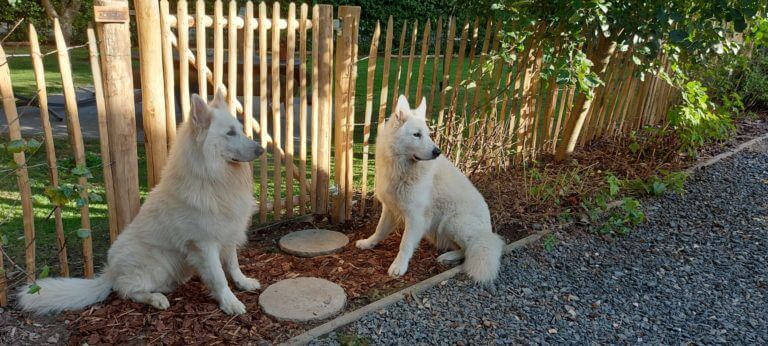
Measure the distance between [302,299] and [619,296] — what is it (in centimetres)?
236

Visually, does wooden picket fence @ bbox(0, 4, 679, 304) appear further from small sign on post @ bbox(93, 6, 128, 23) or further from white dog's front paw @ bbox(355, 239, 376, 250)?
white dog's front paw @ bbox(355, 239, 376, 250)

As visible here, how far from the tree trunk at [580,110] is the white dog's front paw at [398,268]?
3.29m

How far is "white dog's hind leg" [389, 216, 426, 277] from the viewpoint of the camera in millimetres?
3855

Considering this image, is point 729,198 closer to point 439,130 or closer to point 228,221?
point 439,130

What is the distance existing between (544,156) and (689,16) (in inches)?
92.5

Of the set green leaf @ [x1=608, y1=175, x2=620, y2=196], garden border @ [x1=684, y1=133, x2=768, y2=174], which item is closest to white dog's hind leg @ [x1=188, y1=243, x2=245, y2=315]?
green leaf @ [x1=608, y1=175, x2=620, y2=196]

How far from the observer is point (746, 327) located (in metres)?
3.38

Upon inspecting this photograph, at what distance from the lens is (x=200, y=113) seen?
2.84 m

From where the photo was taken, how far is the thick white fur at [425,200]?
3.82m

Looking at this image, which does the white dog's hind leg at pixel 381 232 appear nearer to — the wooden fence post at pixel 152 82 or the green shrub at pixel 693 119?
the wooden fence post at pixel 152 82

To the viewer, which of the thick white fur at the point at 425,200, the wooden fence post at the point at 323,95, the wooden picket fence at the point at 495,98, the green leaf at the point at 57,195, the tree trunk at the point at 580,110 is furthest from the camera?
the tree trunk at the point at 580,110

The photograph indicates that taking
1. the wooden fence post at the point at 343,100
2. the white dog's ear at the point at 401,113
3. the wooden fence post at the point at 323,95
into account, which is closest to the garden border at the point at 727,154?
the white dog's ear at the point at 401,113

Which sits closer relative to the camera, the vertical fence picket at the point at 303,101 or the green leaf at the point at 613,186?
the vertical fence picket at the point at 303,101

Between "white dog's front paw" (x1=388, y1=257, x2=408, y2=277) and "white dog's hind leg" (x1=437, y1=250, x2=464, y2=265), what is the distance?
1.09ft
